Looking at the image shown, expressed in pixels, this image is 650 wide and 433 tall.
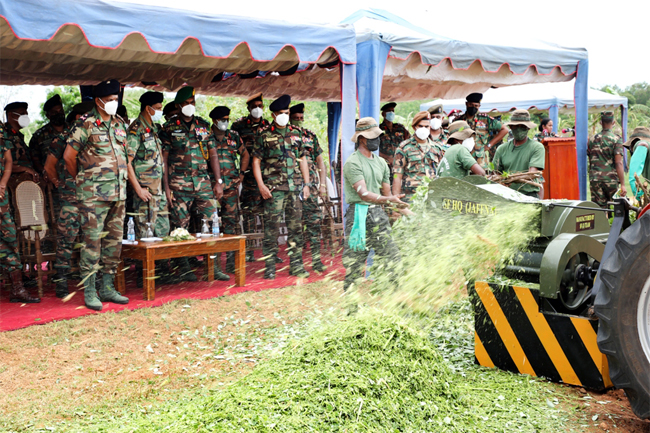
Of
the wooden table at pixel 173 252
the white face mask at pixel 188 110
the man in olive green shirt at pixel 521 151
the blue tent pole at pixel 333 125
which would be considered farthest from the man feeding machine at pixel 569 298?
the blue tent pole at pixel 333 125

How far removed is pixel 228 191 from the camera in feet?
26.0

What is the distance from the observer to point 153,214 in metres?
6.58

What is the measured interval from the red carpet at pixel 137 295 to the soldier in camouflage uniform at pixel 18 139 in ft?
4.52

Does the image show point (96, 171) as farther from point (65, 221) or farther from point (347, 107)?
point (347, 107)

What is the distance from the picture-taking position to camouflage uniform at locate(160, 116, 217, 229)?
7004 mm

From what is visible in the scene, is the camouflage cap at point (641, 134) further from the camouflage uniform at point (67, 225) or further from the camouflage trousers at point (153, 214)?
the camouflage uniform at point (67, 225)

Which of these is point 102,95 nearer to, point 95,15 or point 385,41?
point 95,15

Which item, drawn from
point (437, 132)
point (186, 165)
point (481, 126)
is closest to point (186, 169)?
point (186, 165)

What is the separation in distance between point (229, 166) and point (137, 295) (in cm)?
236

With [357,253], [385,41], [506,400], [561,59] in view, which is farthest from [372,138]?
[561,59]

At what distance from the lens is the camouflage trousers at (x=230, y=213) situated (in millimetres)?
8000

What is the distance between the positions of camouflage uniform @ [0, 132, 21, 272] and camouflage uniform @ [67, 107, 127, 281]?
93 centimetres

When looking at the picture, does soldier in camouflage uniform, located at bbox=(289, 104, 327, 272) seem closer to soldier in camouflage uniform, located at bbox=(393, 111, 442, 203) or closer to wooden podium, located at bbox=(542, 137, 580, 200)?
soldier in camouflage uniform, located at bbox=(393, 111, 442, 203)

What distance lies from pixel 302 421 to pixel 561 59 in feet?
25.9
